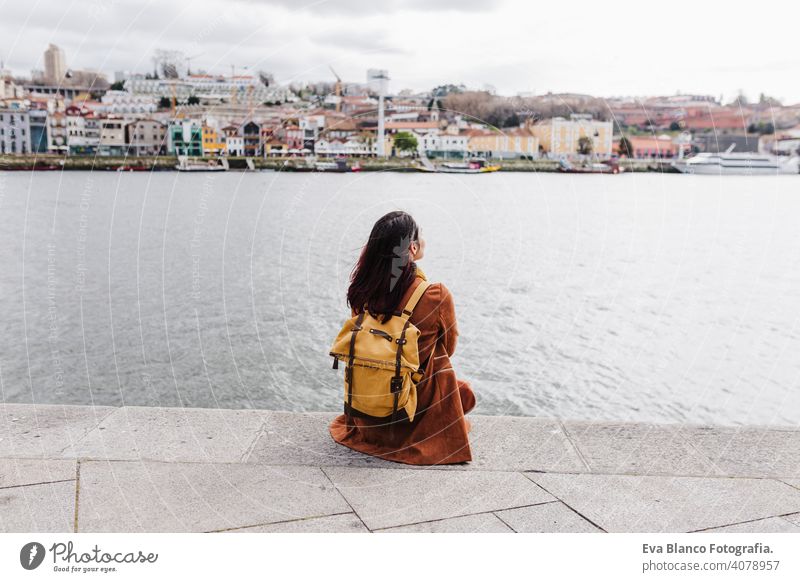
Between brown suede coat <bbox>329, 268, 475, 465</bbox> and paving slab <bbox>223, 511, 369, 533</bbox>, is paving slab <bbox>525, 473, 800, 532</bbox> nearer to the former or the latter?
brown suede coat <bbox>329, 268, 475, 465</bbox>

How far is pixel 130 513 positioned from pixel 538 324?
13393 millimetres

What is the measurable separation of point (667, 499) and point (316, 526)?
1.52m

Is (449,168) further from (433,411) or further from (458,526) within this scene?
(458,526)

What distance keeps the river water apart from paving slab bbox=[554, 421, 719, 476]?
18.9 ft

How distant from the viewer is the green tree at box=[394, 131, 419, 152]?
7.39 metres

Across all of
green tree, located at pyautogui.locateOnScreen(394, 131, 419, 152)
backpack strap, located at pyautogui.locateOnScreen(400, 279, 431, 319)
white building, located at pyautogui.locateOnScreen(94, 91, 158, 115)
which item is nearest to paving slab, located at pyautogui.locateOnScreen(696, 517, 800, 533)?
backpack strap, located at pyautogui.locateOnScreen(400, 279, 431, 319)

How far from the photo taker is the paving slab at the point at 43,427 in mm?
3568

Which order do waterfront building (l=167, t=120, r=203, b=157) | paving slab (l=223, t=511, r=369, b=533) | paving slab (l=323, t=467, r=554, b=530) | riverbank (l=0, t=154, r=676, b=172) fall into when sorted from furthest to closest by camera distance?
waterfront building (l=167, t=120, r=203, b=157) → riverbank (l=0, t=154, r=676, b=172) → paving slab (l=323, t=467, r=554, b=530) → paving slab (l=223, t=511, r=369, b=533)

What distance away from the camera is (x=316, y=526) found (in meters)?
2.87

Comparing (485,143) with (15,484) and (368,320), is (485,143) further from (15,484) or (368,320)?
(15,484)

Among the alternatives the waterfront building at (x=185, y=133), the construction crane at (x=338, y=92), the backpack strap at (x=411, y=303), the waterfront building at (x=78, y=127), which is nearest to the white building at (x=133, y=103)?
the waterfront building at (x=185, y=133)

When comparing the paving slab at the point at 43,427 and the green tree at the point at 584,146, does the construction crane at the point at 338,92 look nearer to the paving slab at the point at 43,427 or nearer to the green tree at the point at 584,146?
the paving slab at the point at 43,427

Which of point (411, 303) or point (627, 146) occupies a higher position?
point (627, 146)

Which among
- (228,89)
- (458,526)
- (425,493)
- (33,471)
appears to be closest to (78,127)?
(228,89)
